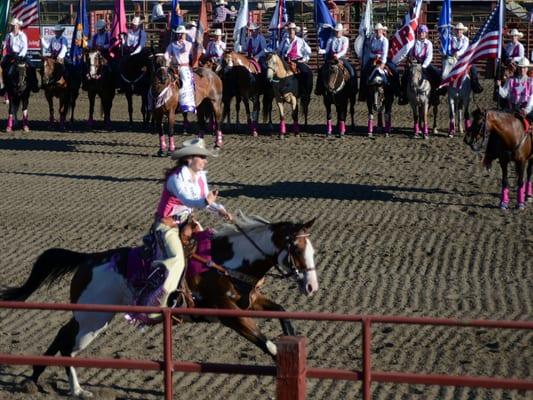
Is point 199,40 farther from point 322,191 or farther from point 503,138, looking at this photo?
point 503,138

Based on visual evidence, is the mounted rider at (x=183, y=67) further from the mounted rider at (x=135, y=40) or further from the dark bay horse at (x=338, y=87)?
the mounted rider at (x=135, y=40)

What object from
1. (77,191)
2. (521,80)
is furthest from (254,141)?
(521,80)

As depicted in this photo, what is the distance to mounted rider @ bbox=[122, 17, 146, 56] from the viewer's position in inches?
1001

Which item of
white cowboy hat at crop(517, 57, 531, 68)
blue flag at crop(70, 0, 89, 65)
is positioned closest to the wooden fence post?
white cowboy hat at crop(517, 57, 531, 68)

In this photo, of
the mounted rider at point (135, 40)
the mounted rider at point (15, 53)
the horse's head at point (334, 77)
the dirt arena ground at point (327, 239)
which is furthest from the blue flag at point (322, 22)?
the mounted rider at point (15, 53)

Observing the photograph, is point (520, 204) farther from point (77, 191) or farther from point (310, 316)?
point (310, 316)

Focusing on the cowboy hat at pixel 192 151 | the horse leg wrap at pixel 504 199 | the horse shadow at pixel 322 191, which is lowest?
the horse shadow at pixel 322 191

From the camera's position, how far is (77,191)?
1777cm

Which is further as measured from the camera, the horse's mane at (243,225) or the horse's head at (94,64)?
the horse's head at (94,64)

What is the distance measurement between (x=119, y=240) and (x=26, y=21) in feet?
48.2

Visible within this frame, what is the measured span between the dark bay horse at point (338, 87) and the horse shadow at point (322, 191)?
5.28 meters

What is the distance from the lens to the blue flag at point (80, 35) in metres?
25.8

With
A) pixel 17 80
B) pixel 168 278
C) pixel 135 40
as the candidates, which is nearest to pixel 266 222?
pixel 168 278

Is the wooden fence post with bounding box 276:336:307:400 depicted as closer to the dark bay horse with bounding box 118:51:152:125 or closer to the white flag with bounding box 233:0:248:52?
the dark bay horse with bounding box 118:51:152:125
